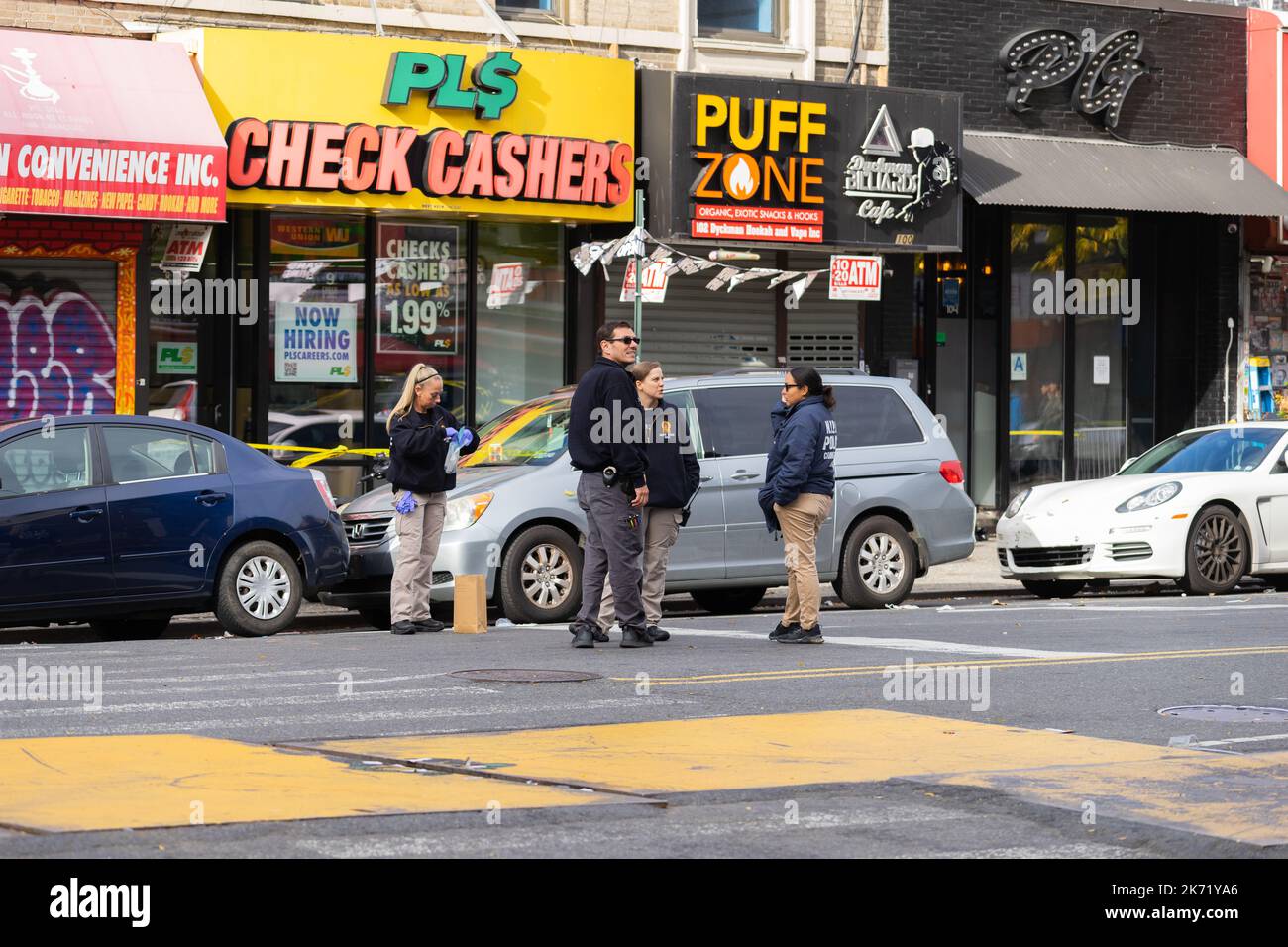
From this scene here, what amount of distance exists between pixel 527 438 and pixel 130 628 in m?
3.34

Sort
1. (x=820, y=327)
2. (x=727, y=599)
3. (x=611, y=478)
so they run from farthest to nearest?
(x=820, y=327) → (x=727, y=599) → (x=611, y=478)

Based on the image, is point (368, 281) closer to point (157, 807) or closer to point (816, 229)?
point (816, 229)

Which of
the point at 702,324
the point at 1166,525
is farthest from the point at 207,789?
the point at 702,324

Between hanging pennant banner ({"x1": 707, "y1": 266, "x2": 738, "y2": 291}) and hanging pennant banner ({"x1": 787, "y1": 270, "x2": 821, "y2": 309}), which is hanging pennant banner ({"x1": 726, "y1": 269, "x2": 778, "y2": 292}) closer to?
hanging pennant banner ({"x1": 707, "y1": 266, "x2": 738, "y2": 291})

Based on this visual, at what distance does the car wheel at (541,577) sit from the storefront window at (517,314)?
6.22 metres

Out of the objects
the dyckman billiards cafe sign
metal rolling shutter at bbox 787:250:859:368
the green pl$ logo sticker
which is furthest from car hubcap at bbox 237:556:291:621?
metal rolling shutter at bbox 787:250:859:368

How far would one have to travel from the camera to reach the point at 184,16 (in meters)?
19.0

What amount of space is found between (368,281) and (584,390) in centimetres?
826

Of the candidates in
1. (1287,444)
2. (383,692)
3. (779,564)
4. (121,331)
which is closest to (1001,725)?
(383,692)

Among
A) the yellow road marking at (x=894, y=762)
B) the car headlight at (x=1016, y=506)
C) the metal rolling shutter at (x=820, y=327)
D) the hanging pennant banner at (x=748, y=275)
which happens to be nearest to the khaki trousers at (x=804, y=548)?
the yellow road marking at (x=894, y=762)

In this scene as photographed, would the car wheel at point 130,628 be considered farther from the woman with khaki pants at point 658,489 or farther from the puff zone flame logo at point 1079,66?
the puff zone flame logo at point 1079,66

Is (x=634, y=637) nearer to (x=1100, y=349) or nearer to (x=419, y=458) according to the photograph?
(x=419, y=458)

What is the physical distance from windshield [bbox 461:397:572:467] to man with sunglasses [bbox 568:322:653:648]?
2.78 metres

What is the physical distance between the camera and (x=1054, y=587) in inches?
738
